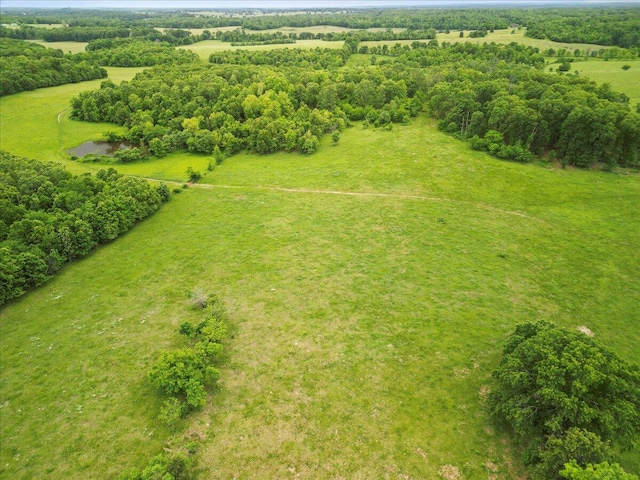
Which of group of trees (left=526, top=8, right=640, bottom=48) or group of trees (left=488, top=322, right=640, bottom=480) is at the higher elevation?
group of trees (left=526, top=8, right=640, bottom=48)

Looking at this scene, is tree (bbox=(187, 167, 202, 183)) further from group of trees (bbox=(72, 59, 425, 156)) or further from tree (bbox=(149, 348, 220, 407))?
tree (bbox=(149, 348, 220, 407))

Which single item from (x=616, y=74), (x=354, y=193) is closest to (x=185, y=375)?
(x=354, y=193)

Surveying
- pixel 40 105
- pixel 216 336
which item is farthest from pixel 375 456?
pixel 40 105

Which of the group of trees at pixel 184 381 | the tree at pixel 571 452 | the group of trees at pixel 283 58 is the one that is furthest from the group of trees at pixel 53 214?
the group of trees at pixel 283 58

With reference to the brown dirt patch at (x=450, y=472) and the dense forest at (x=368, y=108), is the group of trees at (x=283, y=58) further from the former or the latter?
the brown dirt patch at (x=450, y=472)

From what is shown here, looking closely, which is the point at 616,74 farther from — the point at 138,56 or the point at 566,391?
the point at 138,56

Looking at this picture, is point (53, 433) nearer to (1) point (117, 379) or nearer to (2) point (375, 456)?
(1) point (117, 379)

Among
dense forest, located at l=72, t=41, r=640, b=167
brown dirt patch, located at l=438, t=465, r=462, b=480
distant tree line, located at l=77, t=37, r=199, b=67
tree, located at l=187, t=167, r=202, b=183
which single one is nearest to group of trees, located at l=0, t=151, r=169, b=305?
tree, located at l=187, t=167, r=202, b=183
